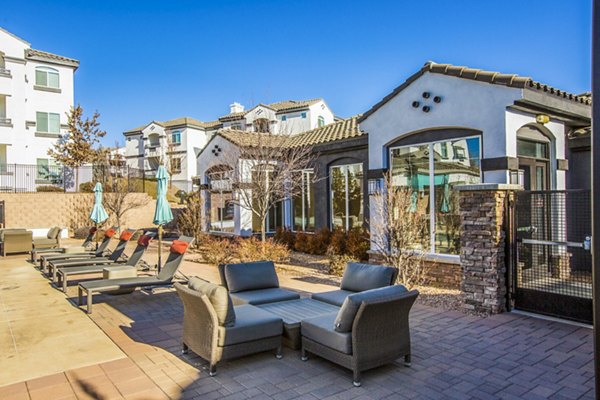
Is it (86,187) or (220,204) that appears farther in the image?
(86,187)

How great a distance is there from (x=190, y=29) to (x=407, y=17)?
323 inches

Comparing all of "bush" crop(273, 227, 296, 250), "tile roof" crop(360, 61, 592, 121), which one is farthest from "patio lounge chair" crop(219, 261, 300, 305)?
"bush" crop(273, 227, 296, 250)

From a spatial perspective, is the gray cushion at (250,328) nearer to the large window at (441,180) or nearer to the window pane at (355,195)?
the large window at (441,180)

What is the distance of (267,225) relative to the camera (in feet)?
59.8

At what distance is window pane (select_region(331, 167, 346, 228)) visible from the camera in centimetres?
1502

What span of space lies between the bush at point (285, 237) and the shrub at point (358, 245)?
3.53 m

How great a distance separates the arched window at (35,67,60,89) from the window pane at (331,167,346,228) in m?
26.5

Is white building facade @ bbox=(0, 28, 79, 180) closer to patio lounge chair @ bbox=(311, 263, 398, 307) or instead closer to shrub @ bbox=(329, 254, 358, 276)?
shrub @ bbox=(329, 254, 358, 276)

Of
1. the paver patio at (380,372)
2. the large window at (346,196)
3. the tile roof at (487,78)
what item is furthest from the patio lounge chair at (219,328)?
the large window at (346,196)

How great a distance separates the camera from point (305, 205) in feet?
54.7

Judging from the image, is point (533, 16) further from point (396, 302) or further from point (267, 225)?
point (267, 225)

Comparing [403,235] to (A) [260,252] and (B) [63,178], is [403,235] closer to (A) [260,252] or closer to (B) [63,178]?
(A) [260,252]

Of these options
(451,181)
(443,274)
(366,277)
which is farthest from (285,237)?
(366,277)

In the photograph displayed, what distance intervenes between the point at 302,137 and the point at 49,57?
24.1m
